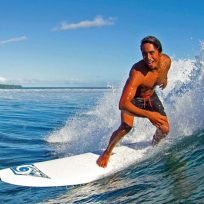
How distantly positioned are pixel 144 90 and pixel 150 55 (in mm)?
894

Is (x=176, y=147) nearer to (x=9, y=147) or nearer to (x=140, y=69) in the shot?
(x=140, y=69)

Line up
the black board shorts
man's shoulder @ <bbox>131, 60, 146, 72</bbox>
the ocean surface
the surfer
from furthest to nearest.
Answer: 1. the black board shorts
2. man's shoulder @ <bbox>131, 60, 146, 72</bbox>
3. the surfer
4. the ocean surface

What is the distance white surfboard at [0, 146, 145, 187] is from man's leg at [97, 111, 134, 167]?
0.10 metres

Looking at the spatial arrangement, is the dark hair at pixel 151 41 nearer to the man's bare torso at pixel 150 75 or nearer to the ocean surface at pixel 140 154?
the man's bare torso at pixel 150 75

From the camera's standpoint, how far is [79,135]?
1195cm

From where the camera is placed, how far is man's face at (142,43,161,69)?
5.96 m

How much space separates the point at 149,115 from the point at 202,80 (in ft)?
10.7

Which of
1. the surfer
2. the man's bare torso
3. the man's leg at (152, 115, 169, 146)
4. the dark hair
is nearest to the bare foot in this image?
the surfer

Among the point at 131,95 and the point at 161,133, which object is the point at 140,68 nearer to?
the point at 131,95

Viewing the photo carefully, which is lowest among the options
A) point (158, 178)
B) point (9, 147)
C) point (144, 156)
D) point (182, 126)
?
point (158, 178)

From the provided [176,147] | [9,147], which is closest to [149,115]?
[176,147]

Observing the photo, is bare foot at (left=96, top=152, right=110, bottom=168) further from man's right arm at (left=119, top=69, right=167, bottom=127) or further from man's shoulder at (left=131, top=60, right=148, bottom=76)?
man's shoulder at (left=131, top=60, right=148, bottom=76)

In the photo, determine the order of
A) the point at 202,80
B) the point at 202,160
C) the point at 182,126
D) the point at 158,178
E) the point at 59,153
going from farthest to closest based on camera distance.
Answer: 1. the point at 59,153
2. the point at 202,80
3. the point at 182,126
4. the point at 202,160
5. the point at 158,178

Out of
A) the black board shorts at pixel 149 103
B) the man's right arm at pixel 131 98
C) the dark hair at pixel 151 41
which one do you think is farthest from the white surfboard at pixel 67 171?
the dark hair at pixel 151 41
